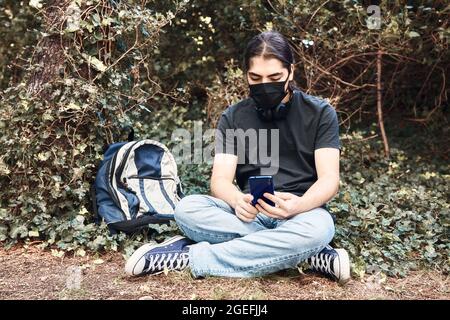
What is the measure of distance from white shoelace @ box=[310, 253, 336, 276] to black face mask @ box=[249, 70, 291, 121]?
81 centimetres

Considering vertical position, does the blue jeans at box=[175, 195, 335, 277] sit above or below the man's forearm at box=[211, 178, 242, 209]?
below

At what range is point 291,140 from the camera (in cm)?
292

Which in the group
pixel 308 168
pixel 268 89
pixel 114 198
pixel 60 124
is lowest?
pixel 114 198

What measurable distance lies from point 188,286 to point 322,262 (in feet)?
2.32

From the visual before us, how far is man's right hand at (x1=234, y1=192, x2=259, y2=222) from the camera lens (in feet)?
8.68

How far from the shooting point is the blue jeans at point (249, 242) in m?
2.54

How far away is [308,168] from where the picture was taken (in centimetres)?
288

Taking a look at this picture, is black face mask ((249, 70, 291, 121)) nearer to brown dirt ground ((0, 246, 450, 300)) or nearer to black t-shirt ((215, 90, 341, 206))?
black t-shirt ((215, 90, 341, 206))

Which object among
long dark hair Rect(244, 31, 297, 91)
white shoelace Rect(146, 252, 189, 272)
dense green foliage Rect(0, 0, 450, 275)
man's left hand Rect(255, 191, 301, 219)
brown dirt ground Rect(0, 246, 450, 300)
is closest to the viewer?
brown dirt ground Rect(0, 246, 450, 300)

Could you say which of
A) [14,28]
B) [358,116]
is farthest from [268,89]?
[14,28]

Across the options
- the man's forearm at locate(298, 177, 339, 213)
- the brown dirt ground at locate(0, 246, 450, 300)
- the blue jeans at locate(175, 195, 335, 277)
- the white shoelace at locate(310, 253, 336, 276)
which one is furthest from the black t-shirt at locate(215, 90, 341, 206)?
the brown dirt ground at locate(0, 246, 450, 300)

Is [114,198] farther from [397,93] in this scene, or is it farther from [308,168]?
[397,93]

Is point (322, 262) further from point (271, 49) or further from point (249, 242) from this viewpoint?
point (271, 49)
